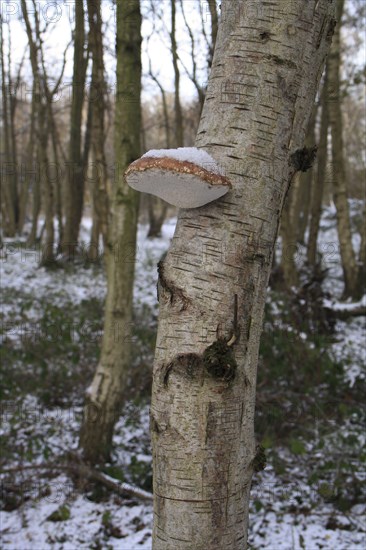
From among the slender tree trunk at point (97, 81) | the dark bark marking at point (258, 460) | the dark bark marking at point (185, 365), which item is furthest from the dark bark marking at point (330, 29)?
the slender tree trunk at point (97, 81)

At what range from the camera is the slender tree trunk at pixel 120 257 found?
417cm

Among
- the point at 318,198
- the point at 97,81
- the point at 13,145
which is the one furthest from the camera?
the point at 13,145

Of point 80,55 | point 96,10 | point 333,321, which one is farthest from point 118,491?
point 80,55

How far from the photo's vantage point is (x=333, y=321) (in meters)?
7.30

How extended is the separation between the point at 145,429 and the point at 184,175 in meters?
4.71

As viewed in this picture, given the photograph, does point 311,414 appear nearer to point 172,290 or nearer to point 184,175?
point 172,290

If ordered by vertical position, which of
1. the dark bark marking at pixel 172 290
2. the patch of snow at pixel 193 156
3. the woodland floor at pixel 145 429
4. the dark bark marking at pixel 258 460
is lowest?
the woodland floor at pixel 145 429

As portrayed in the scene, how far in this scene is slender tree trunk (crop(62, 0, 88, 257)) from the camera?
934 cm

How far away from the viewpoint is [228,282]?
39.7 inches

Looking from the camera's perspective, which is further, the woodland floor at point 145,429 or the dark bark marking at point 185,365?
the woodland floor at point 145,429

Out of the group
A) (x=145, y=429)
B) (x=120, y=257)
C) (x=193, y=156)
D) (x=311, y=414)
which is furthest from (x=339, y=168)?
(x=193, y=156)

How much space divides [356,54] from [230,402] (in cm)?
1494

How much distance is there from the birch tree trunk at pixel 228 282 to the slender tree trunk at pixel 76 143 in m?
8.62

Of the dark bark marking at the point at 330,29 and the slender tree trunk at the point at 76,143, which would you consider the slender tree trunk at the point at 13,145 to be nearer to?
the slender tree trunk at the point at 76,143
